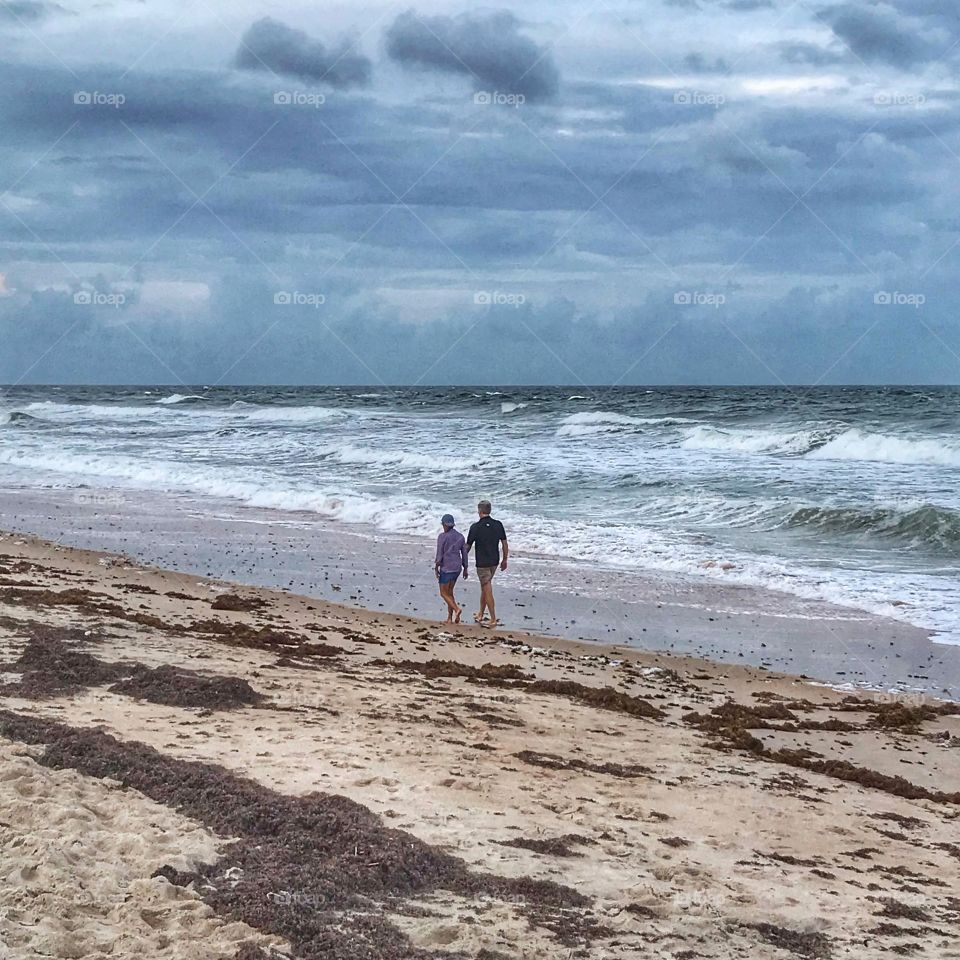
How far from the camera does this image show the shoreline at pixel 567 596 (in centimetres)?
1033

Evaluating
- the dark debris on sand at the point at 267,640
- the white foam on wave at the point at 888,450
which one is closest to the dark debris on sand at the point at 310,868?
the dark debris on sand at the point at 267,640

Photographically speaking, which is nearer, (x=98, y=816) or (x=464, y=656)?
(x=98, y=816)

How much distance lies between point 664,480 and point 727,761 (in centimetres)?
1754

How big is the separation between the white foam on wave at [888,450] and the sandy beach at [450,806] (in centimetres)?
2363

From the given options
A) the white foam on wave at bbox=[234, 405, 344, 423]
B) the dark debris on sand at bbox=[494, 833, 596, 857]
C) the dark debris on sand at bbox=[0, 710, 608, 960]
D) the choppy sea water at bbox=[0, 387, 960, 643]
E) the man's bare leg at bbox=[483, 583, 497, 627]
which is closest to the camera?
the dark debris on sand at bbox=[0, 710, 608, 960]

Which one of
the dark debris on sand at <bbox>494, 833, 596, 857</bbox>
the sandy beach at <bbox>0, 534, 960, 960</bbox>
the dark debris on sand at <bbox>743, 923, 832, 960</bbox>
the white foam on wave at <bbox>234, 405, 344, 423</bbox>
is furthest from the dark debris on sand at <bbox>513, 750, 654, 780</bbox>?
the white foam on wave at <bbox>234, 405, 344, 423</bbox>

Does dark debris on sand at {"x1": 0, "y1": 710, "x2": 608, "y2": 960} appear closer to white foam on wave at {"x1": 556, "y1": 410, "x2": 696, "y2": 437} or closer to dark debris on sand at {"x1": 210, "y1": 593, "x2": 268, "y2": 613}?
dark debris on sand at {"x1": 210, "y1": 593, "x2": 268, "y2": 613}

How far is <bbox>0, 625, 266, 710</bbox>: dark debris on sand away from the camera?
7.15 m

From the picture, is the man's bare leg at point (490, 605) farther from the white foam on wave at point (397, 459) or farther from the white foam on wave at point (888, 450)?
the white foam on wave at point (888, 450)

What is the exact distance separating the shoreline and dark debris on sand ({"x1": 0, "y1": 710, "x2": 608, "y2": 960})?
227 inches

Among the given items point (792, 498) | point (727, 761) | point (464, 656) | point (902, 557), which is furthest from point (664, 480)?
point (727, 761)

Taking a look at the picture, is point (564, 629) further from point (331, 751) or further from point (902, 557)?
point (902, 557)

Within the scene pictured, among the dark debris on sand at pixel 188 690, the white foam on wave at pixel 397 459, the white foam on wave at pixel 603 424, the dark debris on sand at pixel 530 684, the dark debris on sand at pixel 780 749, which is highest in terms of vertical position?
the white foam on wave at pixel 603 424

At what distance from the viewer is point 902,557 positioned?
15.7 metres
